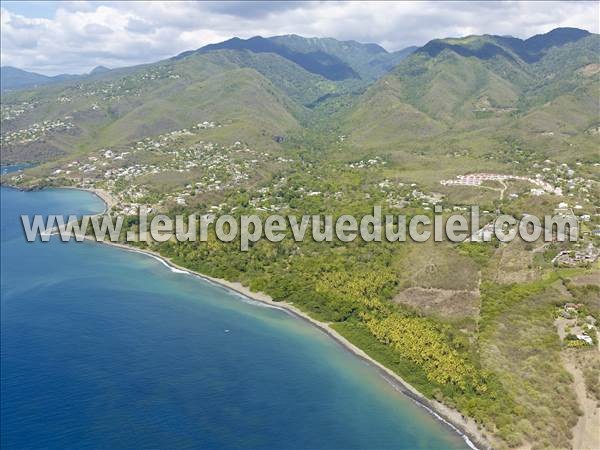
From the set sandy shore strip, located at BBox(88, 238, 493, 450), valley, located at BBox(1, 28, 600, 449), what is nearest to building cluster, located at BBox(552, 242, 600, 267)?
valley, located at BBox(1, 28, 600, 449)

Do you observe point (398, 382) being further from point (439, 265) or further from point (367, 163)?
point (367, 163)

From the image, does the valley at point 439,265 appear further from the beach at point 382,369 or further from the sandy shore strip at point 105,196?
the sandy shore strip at point 105,196

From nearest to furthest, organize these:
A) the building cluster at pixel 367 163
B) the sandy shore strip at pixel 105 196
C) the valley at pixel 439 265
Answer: the valley at pixel 439 265 < the sandy shore strip at pixel 105 196 < the building cluster at pixel 367 163

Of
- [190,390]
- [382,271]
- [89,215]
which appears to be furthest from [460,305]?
[89,215]

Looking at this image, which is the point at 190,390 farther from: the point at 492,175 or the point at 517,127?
the point at 517,127

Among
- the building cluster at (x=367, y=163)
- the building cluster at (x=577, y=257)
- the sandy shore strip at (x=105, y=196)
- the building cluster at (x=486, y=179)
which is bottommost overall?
the building cluster at (x=577, y=257)

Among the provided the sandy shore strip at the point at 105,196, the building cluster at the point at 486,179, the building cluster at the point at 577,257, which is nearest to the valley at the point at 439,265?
the building cluster at the point at 577,257
